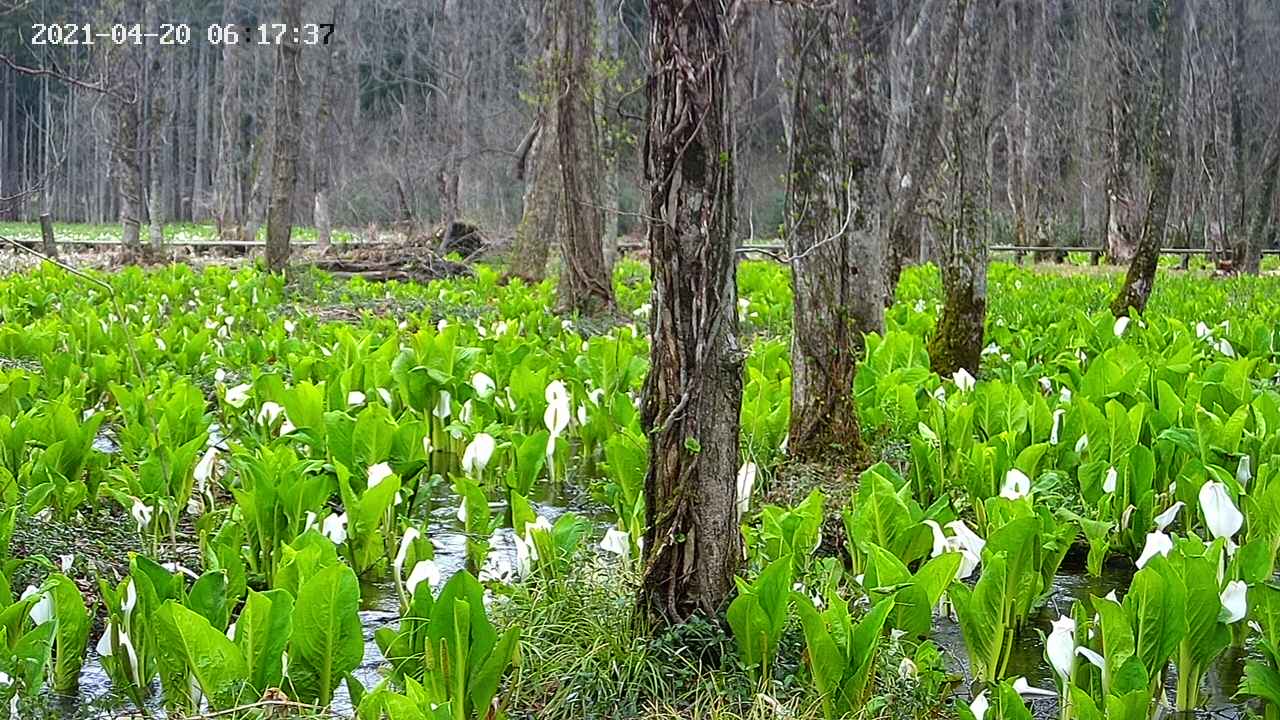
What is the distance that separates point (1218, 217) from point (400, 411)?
25.1 m

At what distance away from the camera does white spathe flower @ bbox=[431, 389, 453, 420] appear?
19.1 ft

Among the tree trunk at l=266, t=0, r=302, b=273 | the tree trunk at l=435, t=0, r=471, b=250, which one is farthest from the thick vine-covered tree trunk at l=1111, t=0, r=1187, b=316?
the tree trunk at l=435, t=0, r=471, b=250

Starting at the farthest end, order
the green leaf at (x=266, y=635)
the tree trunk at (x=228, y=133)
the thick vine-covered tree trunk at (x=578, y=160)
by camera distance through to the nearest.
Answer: the tree trunk at (x=228, y=133), the thick vine-covered tree trunk at (x=578, y=160), the green leaf at (x=266, y=635)

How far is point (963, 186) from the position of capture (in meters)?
7.50

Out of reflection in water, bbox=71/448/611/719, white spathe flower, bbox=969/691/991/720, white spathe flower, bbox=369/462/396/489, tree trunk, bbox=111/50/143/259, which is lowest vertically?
reflection in water, bbox=71/448/611/719

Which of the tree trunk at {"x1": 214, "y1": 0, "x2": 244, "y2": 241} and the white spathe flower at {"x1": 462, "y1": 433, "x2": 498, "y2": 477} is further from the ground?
the tree trunk at {"x1": 214, "y1": 0, "x2": 244, "y2": 241}

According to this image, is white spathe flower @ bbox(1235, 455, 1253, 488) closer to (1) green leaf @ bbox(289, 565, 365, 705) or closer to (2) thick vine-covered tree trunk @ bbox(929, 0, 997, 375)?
(1) green leaf @ bbox(289, 565, 365, 705)

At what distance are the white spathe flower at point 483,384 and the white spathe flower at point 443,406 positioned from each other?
0.14m

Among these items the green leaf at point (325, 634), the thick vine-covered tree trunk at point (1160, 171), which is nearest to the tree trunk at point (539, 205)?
the thick vine-covered tree trunk at point (1160, 171)

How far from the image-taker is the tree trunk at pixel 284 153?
14.1m

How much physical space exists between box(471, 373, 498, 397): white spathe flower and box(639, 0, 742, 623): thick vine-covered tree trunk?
278 centimetres

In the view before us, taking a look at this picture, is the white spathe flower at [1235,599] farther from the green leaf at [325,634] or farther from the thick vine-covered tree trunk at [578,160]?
the thick vine-covered tree trunk at [578,160]

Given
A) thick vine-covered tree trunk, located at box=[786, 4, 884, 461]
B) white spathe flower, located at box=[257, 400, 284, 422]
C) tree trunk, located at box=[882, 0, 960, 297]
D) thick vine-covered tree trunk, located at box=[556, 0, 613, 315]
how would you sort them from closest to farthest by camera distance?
1. thick vine-covered tree trunk, located at box=[786, 4, 884, 461]
2. white spathe flower, located at box=[257, 400, 284, 422]
3. tree trunk, located at box=[882, 0, 960, 297]
4. thick vine-covered tree trunk, located at box=[556, 0, 613, 315]

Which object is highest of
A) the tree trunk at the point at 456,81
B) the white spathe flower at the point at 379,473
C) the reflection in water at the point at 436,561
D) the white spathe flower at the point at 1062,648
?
the tree trunk at the point at 456,81
